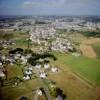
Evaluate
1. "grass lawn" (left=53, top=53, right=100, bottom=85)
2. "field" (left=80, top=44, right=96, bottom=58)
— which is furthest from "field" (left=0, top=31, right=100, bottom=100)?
"field" (left=80, top=44, right=96, bottom=58)

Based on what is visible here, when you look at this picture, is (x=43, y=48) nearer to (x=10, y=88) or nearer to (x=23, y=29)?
(x=23, y=29)

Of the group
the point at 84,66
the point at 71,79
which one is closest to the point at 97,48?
A: the point at 84,66

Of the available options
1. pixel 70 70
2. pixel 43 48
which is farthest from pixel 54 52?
pixel 70 70

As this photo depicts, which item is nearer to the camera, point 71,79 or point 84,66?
point 71,79

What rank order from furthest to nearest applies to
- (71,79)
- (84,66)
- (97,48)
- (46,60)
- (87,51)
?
(97,48)
(87,51)
(46,60)
(84,66)
(71,79)

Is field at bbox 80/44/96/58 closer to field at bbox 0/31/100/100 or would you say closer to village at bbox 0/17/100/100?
village at bbox 0/17/100/100

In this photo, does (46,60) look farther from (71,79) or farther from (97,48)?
(97,48)

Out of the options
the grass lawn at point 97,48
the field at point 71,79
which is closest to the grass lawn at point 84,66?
the field at point 71,79

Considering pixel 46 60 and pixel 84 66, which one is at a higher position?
pixel 46 60
